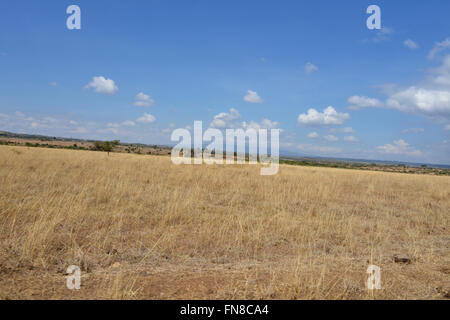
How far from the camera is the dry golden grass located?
347 centimetres

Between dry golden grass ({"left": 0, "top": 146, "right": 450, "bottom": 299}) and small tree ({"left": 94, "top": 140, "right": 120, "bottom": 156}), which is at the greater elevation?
small tree ({"left": 94, "top": 140, "right": 120, "bottom": 156})

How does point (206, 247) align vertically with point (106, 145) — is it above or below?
below

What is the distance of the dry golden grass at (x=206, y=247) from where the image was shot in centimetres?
347

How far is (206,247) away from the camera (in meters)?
5.43

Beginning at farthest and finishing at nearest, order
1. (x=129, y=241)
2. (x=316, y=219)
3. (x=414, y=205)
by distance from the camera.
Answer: (x=414, y=205) < (x=316, y=219) < (x=129, y=241)

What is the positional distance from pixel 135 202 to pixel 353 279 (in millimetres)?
6536

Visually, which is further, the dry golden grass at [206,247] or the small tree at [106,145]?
the small tree at [106,145]

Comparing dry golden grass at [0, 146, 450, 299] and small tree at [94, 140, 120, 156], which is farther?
small tree at [94, 140, 120, 156]

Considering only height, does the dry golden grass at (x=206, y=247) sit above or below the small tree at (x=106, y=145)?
below

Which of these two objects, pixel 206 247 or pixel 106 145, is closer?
pixel 206 247

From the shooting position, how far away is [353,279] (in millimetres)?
3844

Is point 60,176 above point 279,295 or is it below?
above
